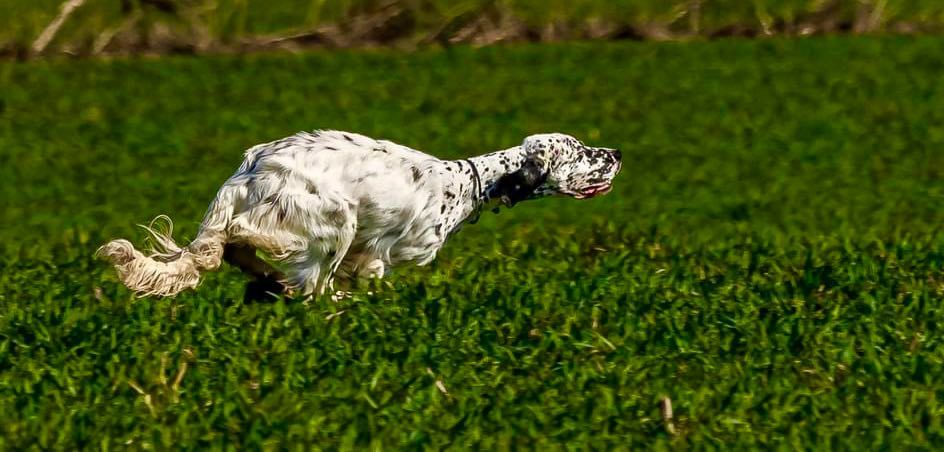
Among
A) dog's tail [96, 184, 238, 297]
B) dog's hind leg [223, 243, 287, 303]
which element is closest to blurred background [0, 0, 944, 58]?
dog's hind leg [223, 243, 287, 303]

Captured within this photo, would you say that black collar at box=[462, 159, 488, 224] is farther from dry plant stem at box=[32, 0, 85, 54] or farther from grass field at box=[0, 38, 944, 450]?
dry plant stem at box=[32, 0, 85, 54]

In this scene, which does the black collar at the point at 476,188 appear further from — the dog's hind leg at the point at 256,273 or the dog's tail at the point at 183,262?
the dog's tail at the point at 183,262

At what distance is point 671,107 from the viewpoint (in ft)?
55.4

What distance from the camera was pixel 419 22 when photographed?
19688 millimetres

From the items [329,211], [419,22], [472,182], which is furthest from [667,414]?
[419,22]

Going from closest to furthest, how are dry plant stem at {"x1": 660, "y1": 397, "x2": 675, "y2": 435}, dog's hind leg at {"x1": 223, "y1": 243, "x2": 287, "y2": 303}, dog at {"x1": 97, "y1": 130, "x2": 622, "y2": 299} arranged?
dry plant stem at {"x1": 660, "y1": 397, "x2": 675, "y2": 435} < dog at {"x1": 97, "y1": 130, "x2": 622, "y2": 299} < dog's hind leg at {"x1": 223, "y1": 243, "x2": 287, "y2": 303}

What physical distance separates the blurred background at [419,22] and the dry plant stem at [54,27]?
0.01m

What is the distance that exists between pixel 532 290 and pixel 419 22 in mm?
11697

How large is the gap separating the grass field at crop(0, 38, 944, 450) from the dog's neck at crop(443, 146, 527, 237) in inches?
13.9

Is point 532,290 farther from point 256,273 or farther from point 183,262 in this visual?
point 183,262

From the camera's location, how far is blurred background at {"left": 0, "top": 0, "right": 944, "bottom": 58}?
63.0 ft

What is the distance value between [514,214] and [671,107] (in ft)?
13.7

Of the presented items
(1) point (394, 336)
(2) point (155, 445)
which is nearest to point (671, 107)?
(1) point (394, 336)

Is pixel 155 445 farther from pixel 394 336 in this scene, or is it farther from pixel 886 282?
pixel 886 282
